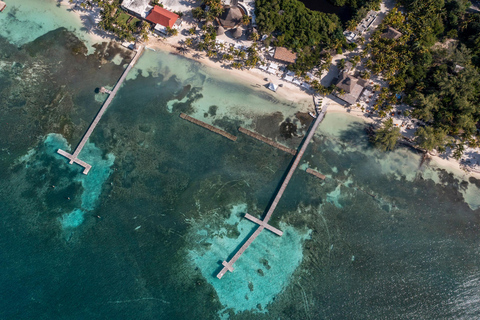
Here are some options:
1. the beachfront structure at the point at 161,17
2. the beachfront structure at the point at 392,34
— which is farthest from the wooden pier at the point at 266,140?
the beachfront structure at the point at 392,34

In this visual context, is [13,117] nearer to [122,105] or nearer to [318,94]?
[122,105]

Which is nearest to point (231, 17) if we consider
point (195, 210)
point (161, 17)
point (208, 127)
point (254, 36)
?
point (254, 36)

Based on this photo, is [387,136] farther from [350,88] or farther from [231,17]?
[231,17]

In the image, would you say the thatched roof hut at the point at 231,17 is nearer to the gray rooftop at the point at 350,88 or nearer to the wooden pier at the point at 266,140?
the wooden pier at the point at 266,140

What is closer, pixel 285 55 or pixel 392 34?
pixel 392 34

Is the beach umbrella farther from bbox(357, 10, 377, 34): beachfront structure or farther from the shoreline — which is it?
bbox(357, 10, 377, 34): beachfront structure

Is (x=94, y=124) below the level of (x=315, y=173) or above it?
below

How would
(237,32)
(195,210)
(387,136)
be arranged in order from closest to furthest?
(387,136), (195,210), (237,32)
